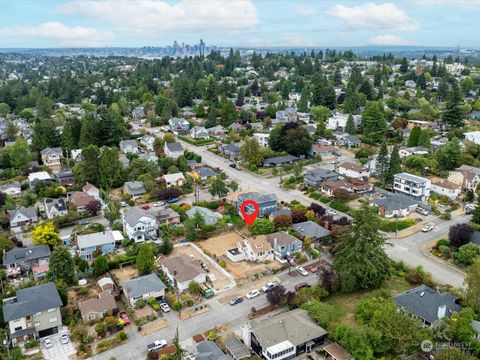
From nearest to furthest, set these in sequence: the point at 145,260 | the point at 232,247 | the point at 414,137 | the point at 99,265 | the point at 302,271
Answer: the point at 145,260 → the point at 99,265 → the point at 302,271 → the point at 232,247 → the point at 414,137

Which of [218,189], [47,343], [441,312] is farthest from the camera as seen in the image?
[218,189]

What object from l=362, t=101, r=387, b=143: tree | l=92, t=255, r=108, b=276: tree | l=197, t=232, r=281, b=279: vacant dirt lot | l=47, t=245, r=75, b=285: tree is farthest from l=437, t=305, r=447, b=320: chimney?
l=362, t=101, r=387, b=143: tree

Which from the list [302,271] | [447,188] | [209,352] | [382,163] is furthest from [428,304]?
[382,163]

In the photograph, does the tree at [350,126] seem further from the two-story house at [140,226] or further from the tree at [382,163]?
the two-story house at [140,226]

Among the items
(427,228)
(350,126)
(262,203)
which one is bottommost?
(427,228)

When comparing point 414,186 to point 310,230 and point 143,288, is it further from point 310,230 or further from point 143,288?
point 143,288

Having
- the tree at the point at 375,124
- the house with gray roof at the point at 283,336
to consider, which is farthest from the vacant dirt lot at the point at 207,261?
the tree at the point at 375,124

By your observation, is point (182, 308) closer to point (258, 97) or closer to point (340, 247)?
point (340, 247)
